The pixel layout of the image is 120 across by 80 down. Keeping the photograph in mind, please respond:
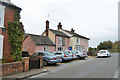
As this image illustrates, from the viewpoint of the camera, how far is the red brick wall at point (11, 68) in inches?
323

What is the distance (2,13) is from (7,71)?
5.83 metres

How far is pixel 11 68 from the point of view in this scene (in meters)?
8.71

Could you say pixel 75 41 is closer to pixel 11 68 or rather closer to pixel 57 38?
pixel 57 38

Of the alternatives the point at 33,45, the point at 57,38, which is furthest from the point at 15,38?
the point at 57,38

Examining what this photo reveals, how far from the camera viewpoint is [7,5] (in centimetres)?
1210

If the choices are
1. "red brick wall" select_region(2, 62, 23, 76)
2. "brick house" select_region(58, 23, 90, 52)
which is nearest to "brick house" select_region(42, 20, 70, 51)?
"brick house" select_region(58, 23, 90, 52)

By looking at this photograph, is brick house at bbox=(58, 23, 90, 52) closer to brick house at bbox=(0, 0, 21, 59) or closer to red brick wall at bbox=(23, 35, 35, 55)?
red brick wall at bbox=(23, 35, 35, 55)

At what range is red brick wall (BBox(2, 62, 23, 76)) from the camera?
8203mm

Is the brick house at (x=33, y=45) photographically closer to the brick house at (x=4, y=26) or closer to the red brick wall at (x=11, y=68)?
the brick house at (x=4, y=26)

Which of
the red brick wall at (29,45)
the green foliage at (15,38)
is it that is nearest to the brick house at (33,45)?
the red brick wall at (29,45)

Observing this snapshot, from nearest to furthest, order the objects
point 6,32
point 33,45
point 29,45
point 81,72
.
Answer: point 81,72, point 6,32, point 33,45, point 29,45

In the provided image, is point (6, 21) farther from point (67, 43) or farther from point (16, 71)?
point (67, 43)

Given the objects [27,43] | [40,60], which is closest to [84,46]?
[27,43]

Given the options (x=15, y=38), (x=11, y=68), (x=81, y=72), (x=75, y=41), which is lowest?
(x=81, y=72)
